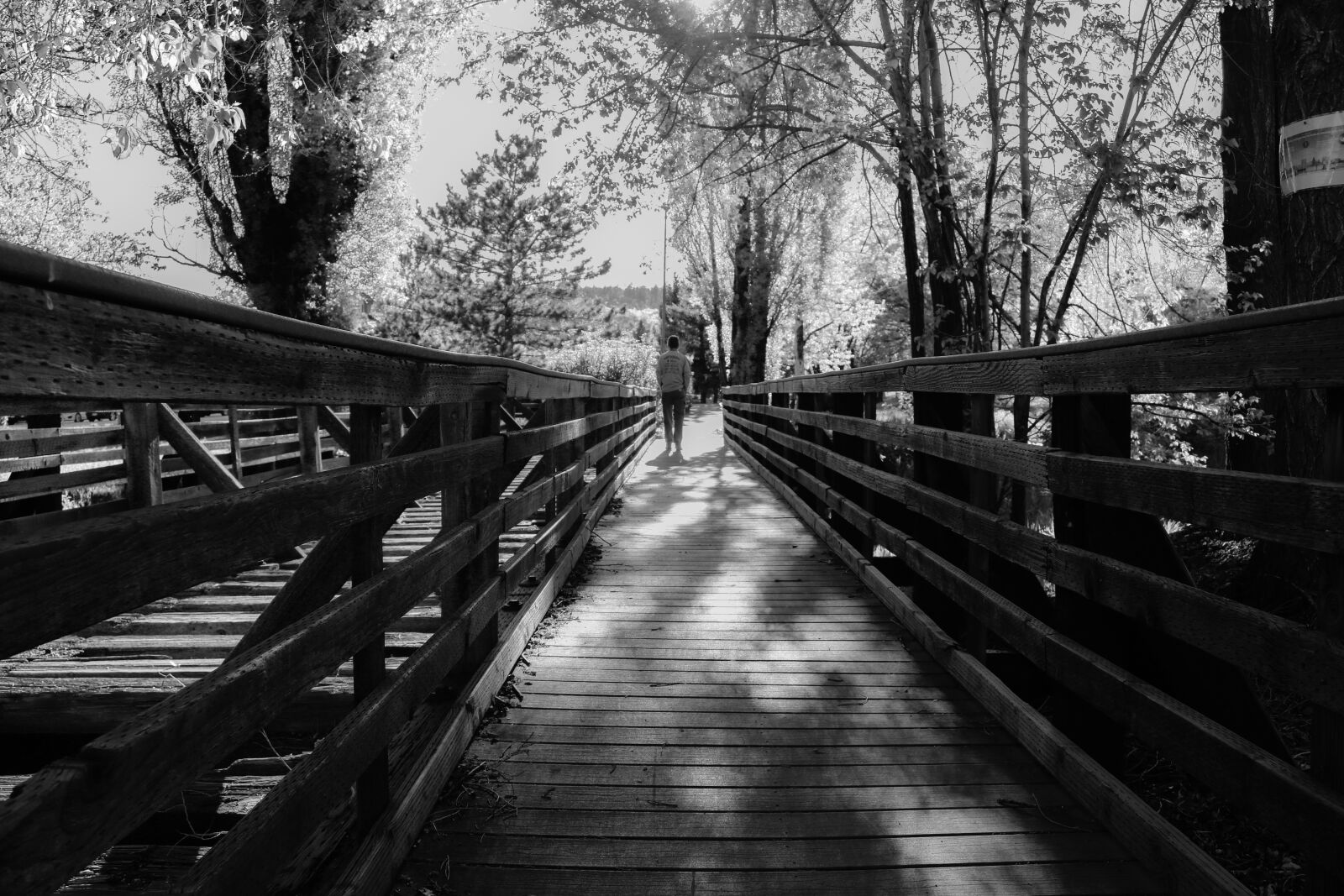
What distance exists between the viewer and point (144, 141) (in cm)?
631

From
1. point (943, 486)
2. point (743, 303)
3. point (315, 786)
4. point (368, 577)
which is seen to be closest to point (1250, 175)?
point (943, 486)

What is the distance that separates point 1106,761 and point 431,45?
17552 millimetres

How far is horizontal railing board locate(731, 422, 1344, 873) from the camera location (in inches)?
A: 66.7

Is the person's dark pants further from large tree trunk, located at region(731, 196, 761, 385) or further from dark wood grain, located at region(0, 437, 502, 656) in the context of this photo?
dark wood grain, located at region(0, 437, 502, 656)

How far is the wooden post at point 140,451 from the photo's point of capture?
209 inches

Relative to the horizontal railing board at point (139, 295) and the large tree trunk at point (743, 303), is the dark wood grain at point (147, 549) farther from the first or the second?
the large tree trunk at point (743, 303)

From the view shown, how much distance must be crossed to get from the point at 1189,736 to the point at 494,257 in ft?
114

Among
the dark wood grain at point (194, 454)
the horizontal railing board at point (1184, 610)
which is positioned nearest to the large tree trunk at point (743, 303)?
the dark wood grain at point (194, 454)

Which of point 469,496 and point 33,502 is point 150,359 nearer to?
point 469,496

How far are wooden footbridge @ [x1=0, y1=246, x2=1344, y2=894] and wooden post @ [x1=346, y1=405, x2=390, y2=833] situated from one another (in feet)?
0.04

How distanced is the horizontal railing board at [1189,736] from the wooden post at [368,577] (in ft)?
6.59

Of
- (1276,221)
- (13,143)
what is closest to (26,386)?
(1276,221)

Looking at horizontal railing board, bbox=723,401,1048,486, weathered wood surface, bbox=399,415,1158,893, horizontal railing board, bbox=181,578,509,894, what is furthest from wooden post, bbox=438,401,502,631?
horizontal railing board, bbox=723,401,1048,486

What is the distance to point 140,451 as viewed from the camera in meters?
5.32
